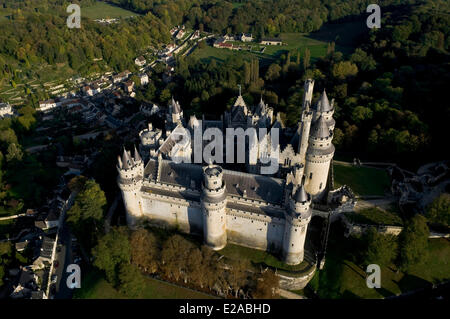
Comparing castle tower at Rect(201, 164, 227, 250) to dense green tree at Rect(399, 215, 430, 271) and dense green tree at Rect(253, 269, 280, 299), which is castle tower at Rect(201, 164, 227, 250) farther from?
dense green tree at Rect(399, 215, 430, 271)

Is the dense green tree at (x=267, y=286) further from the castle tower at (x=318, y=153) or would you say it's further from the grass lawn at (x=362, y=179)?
the grass lawn at (x=362, y=179)

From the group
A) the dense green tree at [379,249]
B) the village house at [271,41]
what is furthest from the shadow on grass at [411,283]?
the village house at [271,41]

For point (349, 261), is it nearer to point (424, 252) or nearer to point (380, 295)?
point (380, 295)

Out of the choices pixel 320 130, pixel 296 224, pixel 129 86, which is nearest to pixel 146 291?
pixel 296 224

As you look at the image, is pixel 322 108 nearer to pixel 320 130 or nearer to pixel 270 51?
pixel 320 130

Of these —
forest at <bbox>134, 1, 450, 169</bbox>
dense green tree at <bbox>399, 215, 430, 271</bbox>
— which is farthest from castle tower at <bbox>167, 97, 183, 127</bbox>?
dense green tree at <bbox>399, 215, 430, 271</bbox>
